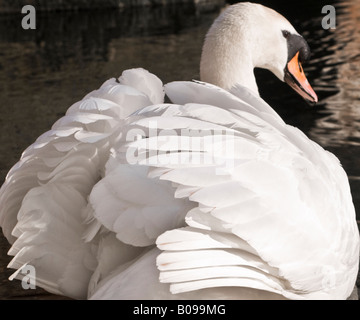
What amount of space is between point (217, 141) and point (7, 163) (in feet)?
10.9

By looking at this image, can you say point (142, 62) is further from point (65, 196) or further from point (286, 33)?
point (65, 196)

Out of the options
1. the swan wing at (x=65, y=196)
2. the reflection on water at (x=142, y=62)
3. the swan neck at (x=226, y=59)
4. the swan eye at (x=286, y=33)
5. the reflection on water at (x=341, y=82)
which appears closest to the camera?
the swan wing at (x=65, y=196)

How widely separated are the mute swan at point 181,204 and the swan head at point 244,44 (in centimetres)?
77

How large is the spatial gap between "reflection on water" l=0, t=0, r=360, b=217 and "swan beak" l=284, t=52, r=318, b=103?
55 cm

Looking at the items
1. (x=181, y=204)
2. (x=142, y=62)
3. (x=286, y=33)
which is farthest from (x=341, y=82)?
(x=181, y=204)

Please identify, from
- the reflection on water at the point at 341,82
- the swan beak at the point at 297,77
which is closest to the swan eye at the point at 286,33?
the swan beak at the point at 297,77

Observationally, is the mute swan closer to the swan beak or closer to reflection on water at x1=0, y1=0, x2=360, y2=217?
the swan beak

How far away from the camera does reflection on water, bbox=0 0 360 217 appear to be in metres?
6.11

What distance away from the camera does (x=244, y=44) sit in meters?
3.91

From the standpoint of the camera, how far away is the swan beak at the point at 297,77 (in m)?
4.37

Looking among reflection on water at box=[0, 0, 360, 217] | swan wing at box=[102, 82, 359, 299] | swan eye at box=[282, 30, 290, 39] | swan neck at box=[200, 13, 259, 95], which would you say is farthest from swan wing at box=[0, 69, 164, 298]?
reflection on water at box=[0, 0, 360, 217]

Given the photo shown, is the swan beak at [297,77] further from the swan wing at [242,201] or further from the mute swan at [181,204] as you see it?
the swan wing at [242,201]

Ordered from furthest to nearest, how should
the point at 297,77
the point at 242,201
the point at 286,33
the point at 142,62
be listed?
1. the point at 142,62
2. the point at 297,77
3. the point at 286,33
4. the point at 242,201

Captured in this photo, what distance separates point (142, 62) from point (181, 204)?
21.6ft
